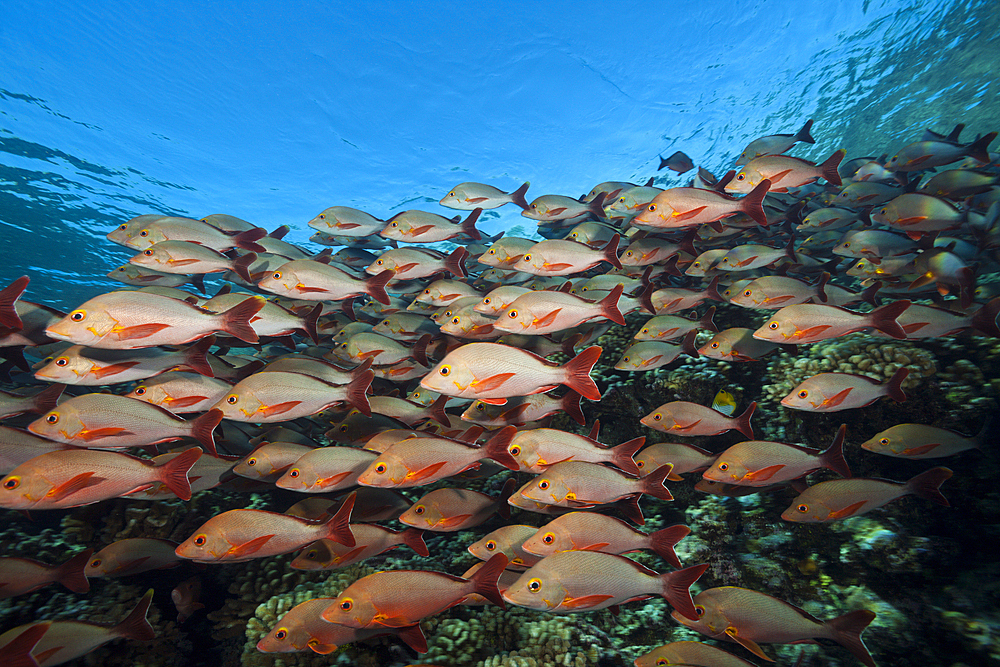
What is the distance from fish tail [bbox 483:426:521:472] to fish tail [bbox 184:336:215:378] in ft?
9.14

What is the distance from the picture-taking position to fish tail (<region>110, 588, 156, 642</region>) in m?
2.64

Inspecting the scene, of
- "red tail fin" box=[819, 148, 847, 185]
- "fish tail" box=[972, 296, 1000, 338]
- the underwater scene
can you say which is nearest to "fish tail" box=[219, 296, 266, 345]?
the underwater scene

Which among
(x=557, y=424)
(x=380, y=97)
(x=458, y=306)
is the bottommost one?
(x=557, y=424)

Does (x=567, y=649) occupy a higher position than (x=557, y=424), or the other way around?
(x=557, y=424)

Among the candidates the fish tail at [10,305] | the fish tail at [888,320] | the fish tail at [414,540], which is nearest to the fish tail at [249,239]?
the fish tail at [10,305]

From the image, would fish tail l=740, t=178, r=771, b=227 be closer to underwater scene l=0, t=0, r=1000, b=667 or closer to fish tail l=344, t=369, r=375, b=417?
underwater scene l=0, t=0, r=1000, b=667

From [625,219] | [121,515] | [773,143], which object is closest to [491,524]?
[121,515]

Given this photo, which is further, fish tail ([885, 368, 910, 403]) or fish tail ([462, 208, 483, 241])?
fish tail ([462, 208, 483, 241])

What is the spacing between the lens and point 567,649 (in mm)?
3061

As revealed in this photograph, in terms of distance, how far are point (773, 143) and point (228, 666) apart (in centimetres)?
1016

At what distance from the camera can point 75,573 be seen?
2900mm

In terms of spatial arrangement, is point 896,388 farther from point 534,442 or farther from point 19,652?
point 19,652

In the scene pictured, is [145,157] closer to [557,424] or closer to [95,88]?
[95,88]

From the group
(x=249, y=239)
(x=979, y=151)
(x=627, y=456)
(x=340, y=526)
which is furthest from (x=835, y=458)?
(x=249, y=239)
